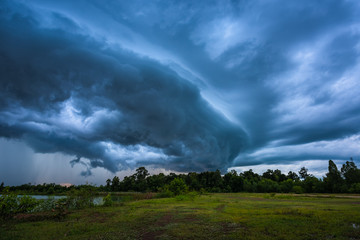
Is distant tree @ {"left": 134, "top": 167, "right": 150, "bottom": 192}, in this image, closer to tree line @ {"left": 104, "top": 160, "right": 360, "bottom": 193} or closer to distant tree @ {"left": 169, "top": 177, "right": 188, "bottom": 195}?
tree line @ {"left": 104, "top": 160, "right": 360, "bottom": 193}

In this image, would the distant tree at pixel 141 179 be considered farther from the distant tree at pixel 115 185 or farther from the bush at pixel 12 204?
the bush at pixel 12 204

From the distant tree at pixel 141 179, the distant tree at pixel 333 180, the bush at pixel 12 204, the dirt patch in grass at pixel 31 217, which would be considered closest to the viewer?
the bush at pixel 12 204

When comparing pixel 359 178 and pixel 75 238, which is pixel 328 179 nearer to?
pixel 359 178

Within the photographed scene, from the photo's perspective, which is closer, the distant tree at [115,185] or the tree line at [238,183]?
the tree line at [238,183]

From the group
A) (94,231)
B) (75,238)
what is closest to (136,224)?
(94,231)

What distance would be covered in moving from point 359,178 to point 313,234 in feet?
354

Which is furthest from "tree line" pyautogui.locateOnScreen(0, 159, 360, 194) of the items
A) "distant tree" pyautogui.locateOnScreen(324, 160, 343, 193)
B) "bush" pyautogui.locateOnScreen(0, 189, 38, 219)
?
"bush" pyautogui.locateOnScreen(0, 189, 38, 219)

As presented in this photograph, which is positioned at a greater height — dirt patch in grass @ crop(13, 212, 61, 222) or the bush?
the bush

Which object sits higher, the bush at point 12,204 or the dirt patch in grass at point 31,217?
the bush at point 12,204

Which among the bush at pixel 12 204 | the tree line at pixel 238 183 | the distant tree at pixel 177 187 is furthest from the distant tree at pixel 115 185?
the bush at pixel 12 204

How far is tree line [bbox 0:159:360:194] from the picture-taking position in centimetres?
9094

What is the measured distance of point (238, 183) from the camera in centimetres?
14600

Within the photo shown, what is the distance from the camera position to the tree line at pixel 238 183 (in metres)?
90.9

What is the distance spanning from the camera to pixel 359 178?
292 feet
